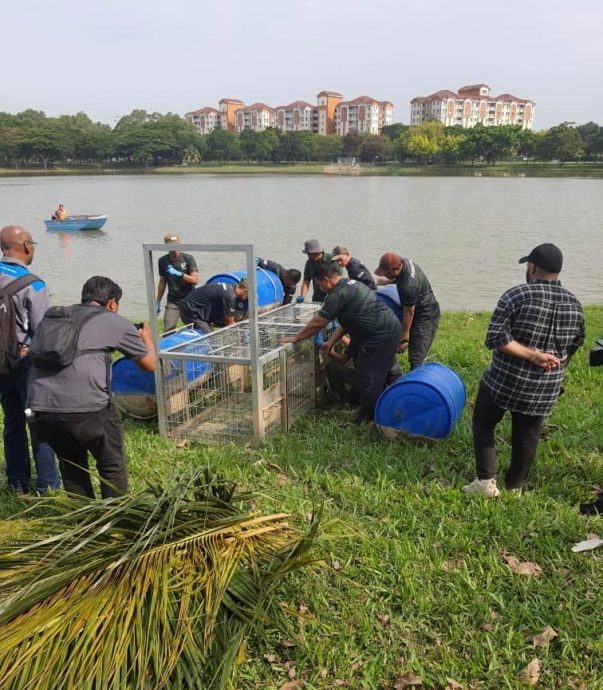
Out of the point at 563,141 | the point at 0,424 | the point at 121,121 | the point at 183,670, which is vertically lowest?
the point at 0,424

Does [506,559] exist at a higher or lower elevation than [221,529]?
lower

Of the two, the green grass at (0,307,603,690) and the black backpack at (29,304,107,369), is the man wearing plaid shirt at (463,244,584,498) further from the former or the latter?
the black backpack at (29,304,107,369)

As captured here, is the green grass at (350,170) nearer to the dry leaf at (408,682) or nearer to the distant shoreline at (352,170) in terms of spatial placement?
the distant shoreline at (352,170)

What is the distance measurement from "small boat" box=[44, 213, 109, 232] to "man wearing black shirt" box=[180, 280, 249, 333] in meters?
25.0

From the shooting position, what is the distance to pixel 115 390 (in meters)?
6.09

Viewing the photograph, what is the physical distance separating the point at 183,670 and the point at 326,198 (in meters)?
45.5

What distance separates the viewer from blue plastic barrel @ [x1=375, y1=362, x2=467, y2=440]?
16.8 ft

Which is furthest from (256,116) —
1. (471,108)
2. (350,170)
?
(350,170)

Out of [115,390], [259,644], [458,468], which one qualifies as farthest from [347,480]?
[115,390]

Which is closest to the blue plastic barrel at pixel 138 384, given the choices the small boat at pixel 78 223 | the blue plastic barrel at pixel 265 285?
the blue plastic barrel at pixel 265 285

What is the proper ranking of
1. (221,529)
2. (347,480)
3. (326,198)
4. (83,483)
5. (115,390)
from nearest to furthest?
1. (221,529)
2. (83,483)
3. (347,480)
4. (115,390)
5. (326,198)

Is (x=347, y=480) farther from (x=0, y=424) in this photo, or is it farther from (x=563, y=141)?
(x=563, y=141)

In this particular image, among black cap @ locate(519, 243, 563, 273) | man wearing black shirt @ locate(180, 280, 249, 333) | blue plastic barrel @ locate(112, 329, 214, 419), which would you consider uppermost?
black cap @ locate(519, 243, 563, 273)

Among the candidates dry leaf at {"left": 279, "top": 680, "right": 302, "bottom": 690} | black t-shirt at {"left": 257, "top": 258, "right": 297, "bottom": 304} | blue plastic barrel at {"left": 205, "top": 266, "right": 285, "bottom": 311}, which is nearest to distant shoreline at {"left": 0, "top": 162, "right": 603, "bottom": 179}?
black t-shirt at {"left": 257, "top": 258, "right": 297, "bottom": 304}
